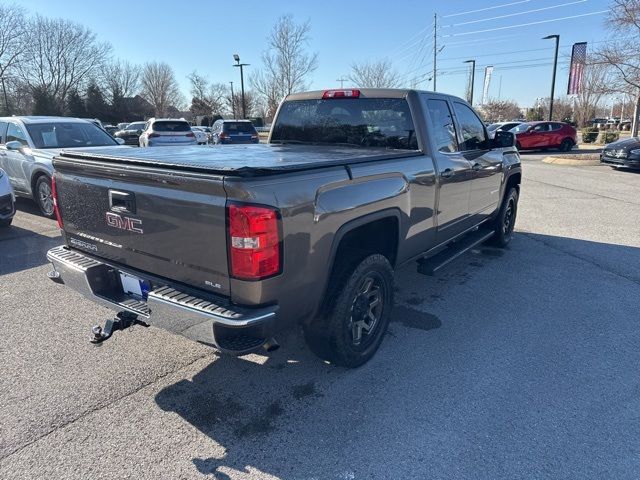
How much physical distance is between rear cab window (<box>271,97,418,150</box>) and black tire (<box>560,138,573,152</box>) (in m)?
24.8

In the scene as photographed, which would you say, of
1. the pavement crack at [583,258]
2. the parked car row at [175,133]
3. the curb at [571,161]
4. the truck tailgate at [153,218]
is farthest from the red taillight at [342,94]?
the curb at [571,161]

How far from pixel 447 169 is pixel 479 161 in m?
1.04

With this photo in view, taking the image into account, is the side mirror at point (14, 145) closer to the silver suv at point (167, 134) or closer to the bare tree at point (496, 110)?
the silver suv at point (167, 134)

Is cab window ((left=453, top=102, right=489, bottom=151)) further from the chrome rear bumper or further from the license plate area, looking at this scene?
the license plate area

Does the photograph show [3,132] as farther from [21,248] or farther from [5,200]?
[21,248]

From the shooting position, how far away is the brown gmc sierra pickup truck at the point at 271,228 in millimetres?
2352

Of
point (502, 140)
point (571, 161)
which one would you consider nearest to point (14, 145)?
point (502, 140)

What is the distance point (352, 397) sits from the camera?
3.01 meters

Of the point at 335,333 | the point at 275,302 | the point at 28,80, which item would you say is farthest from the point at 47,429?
the point at 28,80

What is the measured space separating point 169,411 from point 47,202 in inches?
257

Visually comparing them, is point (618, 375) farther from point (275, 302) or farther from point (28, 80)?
point (28, 80)

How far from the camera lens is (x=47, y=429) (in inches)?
105

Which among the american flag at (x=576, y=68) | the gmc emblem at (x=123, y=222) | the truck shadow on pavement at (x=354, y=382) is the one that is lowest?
the truck shadow on pavement at (x=354, y=382)

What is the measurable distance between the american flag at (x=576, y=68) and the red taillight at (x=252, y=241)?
84.7 ft
